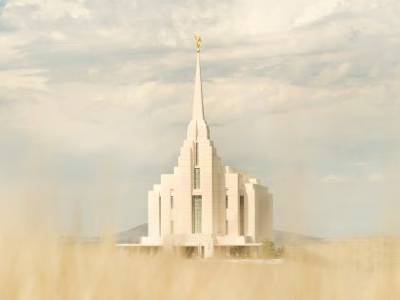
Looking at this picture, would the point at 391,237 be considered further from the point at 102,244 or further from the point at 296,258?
the point at 102,244

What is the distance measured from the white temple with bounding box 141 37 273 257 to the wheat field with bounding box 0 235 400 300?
71239 mm

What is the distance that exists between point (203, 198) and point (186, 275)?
2893 inches

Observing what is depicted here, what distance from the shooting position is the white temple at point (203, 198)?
77.9 metres

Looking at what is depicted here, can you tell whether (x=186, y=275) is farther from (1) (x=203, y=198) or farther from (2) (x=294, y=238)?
(1) (x=203, y=198)

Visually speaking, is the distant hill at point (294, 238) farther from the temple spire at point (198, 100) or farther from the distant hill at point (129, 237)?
the temple spire at point (198, 100)

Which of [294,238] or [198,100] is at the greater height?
[198,100]

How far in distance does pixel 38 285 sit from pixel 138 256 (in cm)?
169

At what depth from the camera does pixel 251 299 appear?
4926 mm

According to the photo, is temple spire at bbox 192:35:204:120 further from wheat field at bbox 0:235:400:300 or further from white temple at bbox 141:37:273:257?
wheat field at bbox 0:235:400:300

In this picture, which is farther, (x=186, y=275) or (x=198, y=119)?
(x=198, y=119)

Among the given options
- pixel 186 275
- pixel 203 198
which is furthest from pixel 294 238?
pixel 203 198

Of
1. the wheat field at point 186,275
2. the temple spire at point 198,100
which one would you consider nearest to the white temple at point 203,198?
the temple spire at point 198,100

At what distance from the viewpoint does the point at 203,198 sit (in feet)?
258

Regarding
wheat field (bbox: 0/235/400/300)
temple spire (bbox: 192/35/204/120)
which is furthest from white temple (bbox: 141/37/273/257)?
wheat field (bbox: 0/235/400/300)
